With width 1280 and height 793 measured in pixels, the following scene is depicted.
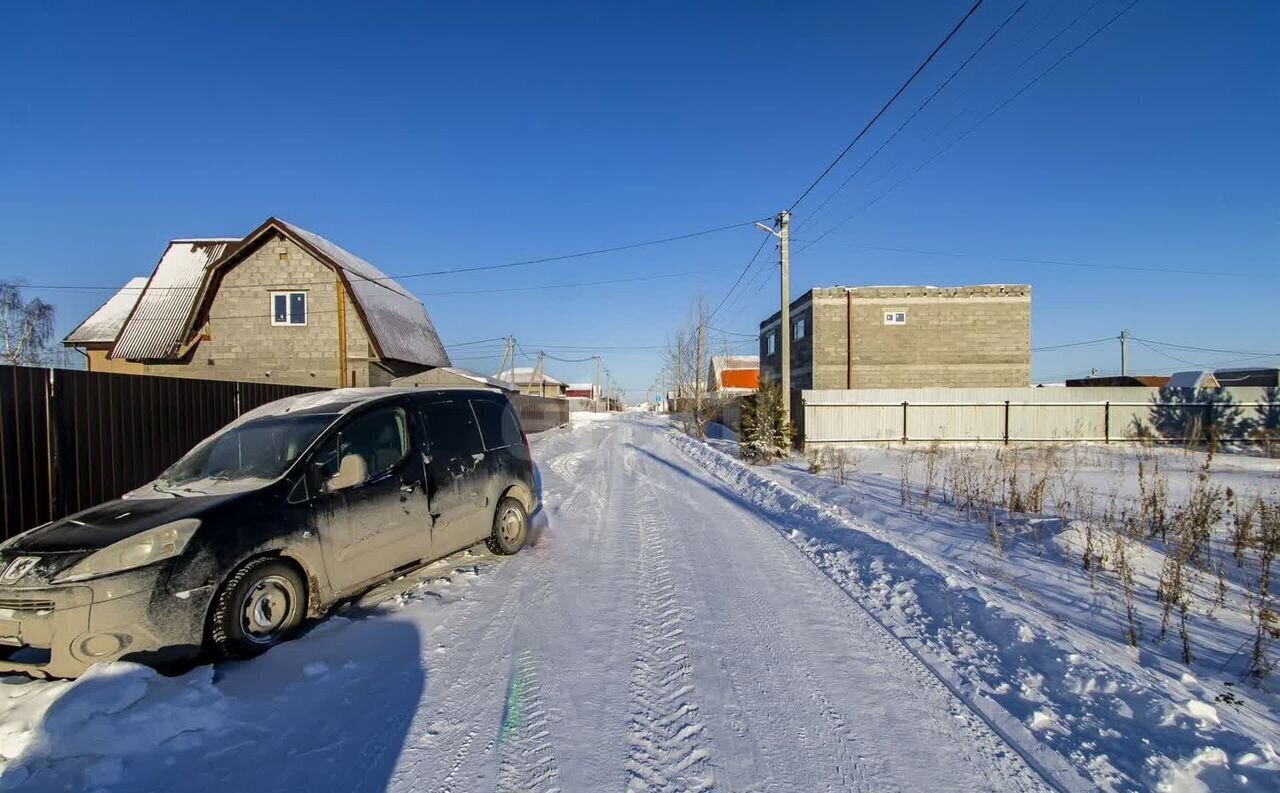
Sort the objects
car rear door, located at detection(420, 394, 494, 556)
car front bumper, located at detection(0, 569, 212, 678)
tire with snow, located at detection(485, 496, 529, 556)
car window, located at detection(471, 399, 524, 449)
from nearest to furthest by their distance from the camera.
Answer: car front bumper, located at detection(0, 569, 212, 678), car rear door, located at detection(420, 394, 494, 556), tire with snow, located at detection(485, 496, 529, 556), car window, located at detection(471, 399, 524, 449)

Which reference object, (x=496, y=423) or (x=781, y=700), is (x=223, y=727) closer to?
(x=781, y=700)

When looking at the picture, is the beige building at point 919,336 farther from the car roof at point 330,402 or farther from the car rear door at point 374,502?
the car rear door at point 374,502

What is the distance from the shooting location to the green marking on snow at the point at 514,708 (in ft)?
9.69

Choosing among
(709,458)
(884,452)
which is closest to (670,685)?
(709,458)

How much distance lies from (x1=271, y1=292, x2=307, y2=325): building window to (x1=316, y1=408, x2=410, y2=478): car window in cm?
1986

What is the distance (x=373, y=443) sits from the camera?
Result: 5.11 meters

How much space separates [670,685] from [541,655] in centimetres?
97

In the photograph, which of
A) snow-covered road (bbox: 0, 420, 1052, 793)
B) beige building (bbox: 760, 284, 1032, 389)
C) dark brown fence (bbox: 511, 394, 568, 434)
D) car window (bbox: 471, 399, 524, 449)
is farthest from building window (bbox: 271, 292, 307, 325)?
beige building (bbox: 760, 284, 1032, 389)

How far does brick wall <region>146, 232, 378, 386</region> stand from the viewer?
71.3 feet

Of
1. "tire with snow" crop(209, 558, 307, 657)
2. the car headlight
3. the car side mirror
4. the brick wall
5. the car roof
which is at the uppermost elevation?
the brick wall

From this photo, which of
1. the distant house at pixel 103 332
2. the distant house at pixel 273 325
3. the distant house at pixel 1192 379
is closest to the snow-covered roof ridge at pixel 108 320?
the distant house at pixel 103 332

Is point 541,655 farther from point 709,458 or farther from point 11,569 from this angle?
point 709,458

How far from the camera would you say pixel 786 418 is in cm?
1831

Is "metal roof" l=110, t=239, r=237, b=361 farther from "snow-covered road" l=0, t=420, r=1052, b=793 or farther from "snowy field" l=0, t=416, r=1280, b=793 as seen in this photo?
"snow-covered road" l=0, t=420, r=1052, b=793
